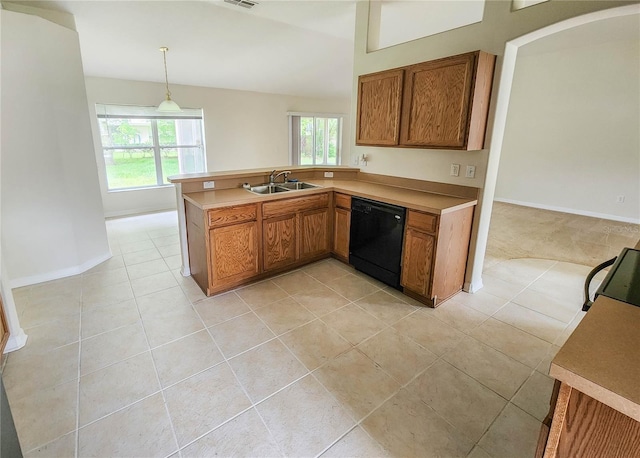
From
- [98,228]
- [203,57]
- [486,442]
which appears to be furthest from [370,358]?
[203,57]

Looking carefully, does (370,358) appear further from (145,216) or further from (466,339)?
(145,216)

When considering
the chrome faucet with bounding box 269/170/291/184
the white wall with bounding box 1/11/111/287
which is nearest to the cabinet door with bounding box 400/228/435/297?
the chrome faucet with bounding box 269/170/291/184

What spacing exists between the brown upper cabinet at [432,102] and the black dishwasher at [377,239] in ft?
2.18

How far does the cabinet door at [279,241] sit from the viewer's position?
10.3ft

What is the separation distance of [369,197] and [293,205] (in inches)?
30.4

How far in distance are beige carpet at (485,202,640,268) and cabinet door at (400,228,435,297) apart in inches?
54.9

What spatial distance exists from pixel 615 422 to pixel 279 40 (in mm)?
5044

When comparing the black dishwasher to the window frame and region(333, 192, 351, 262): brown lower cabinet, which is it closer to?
region(333, 192, 351, 262): brown lower cabinet

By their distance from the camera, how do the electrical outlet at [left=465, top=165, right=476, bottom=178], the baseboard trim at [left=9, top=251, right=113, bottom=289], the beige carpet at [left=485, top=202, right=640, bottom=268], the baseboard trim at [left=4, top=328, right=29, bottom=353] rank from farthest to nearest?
1. the beige carpet at [left=485, top=202, right=640, bottom=268]
2. the baseboard trim at [left=9, top=251, right=113, bottom=289]
3. the electrical outlet at [left=465, top=165, right=476, bottom=178]
4. the baseboard trim at [left=4, top=328, right=29, bottom=353]

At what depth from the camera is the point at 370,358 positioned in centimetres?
216

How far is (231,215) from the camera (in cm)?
285

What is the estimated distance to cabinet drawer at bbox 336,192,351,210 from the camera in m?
3.37

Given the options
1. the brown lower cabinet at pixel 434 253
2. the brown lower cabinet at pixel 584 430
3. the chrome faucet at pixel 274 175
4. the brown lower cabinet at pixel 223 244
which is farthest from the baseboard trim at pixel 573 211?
the brown lower cabinet at pixel 584 430

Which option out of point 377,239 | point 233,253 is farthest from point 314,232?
point 233,253
